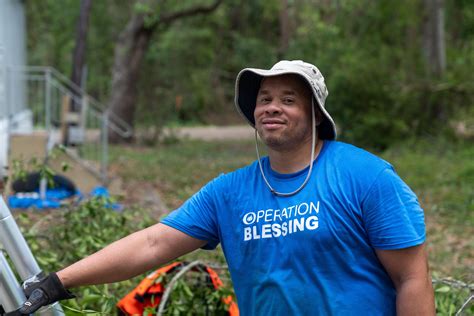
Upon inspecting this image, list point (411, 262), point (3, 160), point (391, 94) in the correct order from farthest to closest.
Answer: point (391, 94), point (3, 160), point (411, 262)

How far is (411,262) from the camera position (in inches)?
109

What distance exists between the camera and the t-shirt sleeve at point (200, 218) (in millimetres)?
3066

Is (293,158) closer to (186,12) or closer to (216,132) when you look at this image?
(186,12)

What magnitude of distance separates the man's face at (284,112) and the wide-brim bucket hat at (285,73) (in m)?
0.04

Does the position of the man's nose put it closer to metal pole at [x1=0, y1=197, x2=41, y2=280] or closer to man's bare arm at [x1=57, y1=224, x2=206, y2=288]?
man's bare arm at [x1=57, y1=224, x2=206, y2=288]

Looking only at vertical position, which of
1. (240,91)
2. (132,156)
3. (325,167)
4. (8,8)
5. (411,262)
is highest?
(8,8)

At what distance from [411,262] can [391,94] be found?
1770 centimetres

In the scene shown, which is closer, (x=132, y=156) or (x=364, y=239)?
(x=364, y=239)

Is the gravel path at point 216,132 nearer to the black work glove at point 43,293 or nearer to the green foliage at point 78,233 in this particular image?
the green foliage at point 78,233

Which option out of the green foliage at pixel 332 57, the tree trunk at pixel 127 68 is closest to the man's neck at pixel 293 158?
the green foliage at pixel 332 57

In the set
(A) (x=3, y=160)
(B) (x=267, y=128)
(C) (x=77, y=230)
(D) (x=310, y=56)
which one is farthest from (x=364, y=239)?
(D) (x=310, y=56)

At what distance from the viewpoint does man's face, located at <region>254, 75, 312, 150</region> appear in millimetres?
2912

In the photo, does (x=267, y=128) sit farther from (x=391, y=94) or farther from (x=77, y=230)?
(x=391, y=94)

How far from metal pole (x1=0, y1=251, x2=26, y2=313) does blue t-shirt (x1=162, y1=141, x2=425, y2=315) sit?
2.62ft
